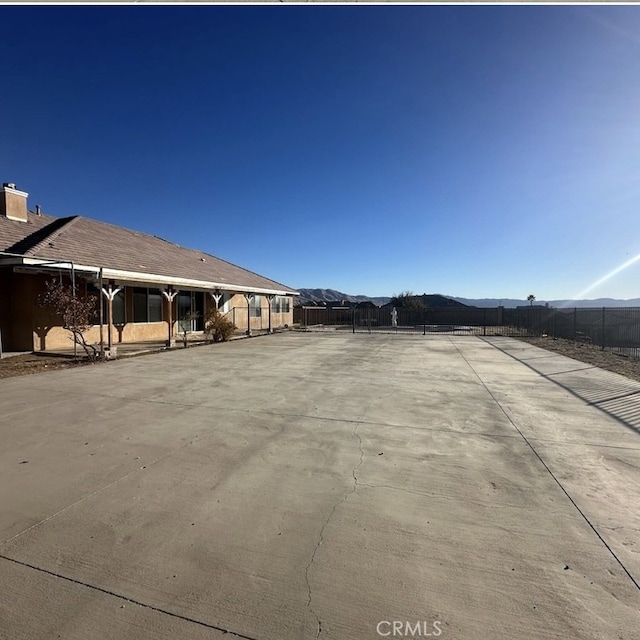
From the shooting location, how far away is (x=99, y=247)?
50.5 feet

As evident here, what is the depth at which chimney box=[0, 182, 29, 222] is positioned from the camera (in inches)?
567

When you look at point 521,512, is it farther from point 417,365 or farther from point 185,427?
point 417,365

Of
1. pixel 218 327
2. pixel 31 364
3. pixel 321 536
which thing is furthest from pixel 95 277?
pixel 321 536

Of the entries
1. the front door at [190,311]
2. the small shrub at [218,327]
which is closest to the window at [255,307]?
the front door at [190,311]

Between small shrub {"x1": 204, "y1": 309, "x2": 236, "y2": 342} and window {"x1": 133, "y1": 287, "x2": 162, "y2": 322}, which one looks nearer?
window {"x1": 133, "y1": 287, "x2": 162, "y2": 322}

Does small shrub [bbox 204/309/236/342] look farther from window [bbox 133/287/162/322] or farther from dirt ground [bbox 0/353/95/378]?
dirt ground [bbox 0/353/95/378]

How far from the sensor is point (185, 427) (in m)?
5.05

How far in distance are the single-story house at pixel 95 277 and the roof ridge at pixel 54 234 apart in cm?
3

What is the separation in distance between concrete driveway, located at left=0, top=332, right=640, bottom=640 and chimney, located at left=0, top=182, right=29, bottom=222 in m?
12.1

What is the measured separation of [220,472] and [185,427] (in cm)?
156

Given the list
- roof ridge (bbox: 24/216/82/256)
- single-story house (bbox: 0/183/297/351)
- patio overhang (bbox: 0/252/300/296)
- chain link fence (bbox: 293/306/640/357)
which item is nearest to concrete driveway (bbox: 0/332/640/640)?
patio overhang (bbox: 0/252/300/296)

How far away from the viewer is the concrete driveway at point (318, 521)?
2020mm

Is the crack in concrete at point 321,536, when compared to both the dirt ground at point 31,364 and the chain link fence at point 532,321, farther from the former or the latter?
the chain link fence at point 532,321

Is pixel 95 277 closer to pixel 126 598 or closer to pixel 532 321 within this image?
pixel 126 598
